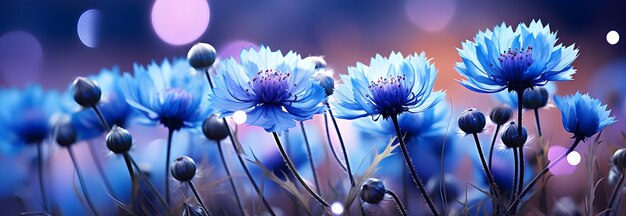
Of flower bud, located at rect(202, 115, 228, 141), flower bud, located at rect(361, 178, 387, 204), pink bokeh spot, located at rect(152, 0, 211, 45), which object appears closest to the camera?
flower bud, located at rect(361, 178, 387, 204)

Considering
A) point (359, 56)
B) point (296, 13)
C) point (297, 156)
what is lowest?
point (297, 156)

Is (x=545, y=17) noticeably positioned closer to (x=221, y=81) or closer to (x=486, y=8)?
(x=486, y=8)

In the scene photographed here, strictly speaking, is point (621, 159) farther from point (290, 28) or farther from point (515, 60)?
point (290, 28)

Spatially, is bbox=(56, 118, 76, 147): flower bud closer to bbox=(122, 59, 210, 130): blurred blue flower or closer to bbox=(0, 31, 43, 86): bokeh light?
bbox=(122, 59, 210, 130): blurred blue flower

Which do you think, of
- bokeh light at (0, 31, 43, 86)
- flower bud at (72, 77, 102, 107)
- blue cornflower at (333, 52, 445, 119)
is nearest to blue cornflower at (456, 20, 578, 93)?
blue cornflower at (333, 52, 445, 119)

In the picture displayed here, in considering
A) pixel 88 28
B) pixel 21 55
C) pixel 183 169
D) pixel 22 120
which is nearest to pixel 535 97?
pixel 183 169

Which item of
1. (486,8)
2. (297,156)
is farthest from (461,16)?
(297,156)
